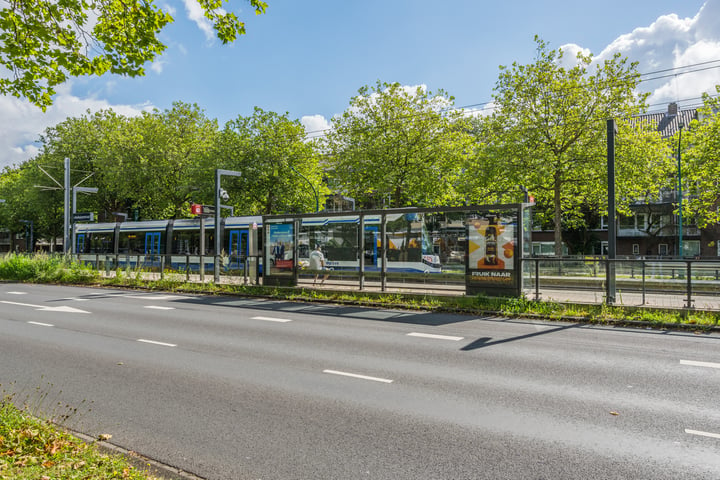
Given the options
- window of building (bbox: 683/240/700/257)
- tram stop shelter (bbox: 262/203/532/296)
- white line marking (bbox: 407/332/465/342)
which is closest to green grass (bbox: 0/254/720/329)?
tram stop shelter (bbox: 262/203/532/296)

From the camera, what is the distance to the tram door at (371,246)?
49.4 ft

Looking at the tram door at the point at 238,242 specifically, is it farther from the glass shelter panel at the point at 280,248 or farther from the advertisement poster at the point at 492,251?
the advertisement poster at the point at 492,251

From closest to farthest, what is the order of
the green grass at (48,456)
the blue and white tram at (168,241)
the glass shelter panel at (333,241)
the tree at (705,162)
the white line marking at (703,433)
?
the green grass at (48,456) < the white line marking at (703,433) < the glass shelter panel at (333,241) < the blue and white tram at (168,241) < the tree at (705,162)

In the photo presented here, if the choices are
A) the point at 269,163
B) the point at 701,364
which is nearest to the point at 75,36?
the point at 701,364

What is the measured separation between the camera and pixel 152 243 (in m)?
28.4

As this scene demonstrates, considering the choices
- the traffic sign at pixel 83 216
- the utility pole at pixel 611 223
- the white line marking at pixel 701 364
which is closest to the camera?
the white line marking at pixel 701 364

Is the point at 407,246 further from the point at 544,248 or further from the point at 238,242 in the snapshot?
the point at 544,248

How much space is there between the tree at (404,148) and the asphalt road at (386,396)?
19858 mm

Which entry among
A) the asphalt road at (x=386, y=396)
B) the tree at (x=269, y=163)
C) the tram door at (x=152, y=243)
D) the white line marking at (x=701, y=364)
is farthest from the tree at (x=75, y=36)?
the tree at (x=269, y=163)

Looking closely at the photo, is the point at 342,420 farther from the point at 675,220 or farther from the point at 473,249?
the point at 675,220

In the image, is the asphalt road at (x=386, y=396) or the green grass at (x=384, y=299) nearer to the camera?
the asphalt road at (x=386, y=396)

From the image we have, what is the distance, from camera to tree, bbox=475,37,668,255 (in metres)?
24.2

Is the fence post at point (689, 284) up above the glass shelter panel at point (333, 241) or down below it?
below

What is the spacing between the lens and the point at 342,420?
4.67 m
